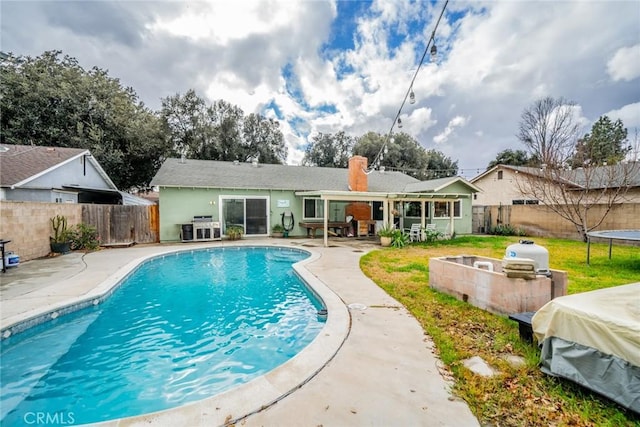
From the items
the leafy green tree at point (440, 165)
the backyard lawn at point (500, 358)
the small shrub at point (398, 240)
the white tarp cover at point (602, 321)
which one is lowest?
the backyard lawn at point (500, 358)

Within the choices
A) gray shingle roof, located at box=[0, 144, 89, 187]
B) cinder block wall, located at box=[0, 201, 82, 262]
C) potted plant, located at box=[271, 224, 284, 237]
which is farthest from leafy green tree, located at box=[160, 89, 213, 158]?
cinder block wall, located at box=[0, 201, 82, 262]

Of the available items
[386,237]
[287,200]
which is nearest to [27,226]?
[287,200]

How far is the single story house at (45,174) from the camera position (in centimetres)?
1043

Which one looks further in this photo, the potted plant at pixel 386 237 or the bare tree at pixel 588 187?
the potted plant at pixel 386 237

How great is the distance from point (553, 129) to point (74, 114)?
26.6 metres

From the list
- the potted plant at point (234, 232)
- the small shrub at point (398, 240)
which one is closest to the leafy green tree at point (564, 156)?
the small shrub at point (398, 240)

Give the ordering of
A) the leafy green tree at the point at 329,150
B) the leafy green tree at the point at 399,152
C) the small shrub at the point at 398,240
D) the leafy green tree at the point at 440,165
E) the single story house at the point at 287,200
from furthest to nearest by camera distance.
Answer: the leafy green tree at the point at 440,165 → the leafy green tree at the point at 329,150 → the leafy green tree at the point at 399,152 → the single story house at the point at 287,200 → the small shrub at the point at 398,240

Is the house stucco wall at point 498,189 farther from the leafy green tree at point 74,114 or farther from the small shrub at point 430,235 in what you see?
the leafy green tree at point 74,114

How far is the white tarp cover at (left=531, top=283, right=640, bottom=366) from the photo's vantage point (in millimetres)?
2014

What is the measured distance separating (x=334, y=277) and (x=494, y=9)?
8.10 meters

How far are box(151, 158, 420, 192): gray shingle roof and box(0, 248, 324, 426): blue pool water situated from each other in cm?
705

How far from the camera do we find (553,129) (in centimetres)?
1186

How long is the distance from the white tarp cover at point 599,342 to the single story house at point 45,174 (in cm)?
1541

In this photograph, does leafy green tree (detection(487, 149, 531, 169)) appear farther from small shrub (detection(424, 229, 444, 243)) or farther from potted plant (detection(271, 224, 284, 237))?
potted plant (detection(271, 224, 284, 237))
